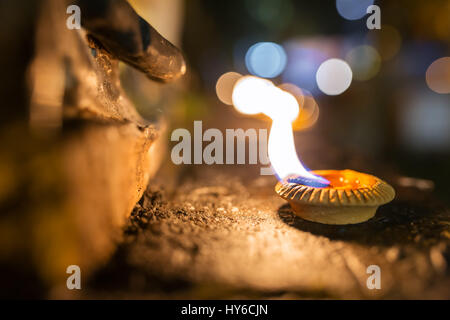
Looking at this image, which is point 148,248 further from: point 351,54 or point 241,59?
point 241,59

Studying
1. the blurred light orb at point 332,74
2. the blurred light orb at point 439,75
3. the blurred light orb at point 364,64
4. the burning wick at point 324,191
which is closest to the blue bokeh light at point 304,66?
the blurred light orb at point 332,74

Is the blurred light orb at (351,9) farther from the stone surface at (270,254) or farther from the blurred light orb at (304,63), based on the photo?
the stone surface at (270,254)

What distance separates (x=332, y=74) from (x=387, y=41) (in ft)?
22.3

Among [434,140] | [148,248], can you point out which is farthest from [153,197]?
[434,140]

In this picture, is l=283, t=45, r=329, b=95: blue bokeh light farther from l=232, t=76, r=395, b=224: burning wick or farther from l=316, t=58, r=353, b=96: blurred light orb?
l=232, t=76, r=395, b=224: burning wick

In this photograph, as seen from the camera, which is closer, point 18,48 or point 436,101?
point 18,48

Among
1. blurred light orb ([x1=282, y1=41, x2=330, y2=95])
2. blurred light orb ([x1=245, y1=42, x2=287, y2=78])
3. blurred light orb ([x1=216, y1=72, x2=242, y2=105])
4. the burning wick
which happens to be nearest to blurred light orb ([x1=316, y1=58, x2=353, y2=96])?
blurred light orb ([x1=282, y1=41, x2=330, y2=95])

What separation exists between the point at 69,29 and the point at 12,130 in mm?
290

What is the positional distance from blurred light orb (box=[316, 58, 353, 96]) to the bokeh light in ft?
16.0

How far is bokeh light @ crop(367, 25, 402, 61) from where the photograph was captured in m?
4.73

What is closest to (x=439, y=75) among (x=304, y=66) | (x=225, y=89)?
(x=304, y=66)

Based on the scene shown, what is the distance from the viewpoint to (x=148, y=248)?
→ 763 millimetres

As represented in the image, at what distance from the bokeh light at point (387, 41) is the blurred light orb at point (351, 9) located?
1193 millimetres

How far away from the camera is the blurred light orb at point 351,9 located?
6.03 m
